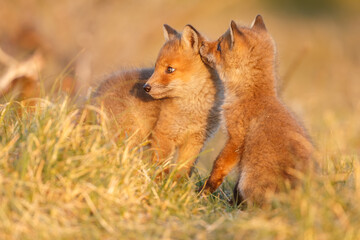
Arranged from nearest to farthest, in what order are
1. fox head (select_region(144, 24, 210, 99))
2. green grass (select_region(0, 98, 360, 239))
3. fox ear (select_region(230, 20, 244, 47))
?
green grass (select_region(0, 98, 360, 239)) < fox ear (select_region(230, 20, 244, 47)) < fox head (select_region(144, 24, 210, 99))

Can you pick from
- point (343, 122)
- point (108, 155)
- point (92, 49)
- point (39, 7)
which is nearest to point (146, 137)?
point (108, 155)

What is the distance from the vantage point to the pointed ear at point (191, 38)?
539 centimetres

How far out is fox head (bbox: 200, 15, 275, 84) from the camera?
15.7 ft

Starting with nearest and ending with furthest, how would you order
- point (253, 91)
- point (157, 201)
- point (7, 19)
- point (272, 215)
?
point (272, 215)
point (157, 201)
point (253, 91)
point (7, 19)

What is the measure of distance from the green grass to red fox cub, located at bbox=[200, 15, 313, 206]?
1.12ft

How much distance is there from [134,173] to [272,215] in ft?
4.50

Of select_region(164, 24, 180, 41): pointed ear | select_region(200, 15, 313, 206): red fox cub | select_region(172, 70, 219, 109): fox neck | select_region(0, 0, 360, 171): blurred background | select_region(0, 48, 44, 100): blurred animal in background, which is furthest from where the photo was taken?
select_region(0, 0, 360, 171): blurred background

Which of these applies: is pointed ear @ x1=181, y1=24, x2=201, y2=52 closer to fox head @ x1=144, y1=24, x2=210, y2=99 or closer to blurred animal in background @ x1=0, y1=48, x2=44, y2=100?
fox head @ x1=144, y1=24, x2=210, y2=99

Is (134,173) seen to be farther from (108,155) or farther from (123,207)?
(123,207)

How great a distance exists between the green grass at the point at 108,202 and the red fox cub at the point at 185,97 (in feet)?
4.56

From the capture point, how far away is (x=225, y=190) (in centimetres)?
521

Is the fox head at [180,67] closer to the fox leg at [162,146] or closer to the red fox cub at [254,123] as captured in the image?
the red fox cub at [254,123]

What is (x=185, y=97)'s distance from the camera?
548 cm

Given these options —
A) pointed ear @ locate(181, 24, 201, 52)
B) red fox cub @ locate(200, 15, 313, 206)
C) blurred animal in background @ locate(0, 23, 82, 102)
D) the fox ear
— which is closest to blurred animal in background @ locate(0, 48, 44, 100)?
blurred animal in background @ locate(0, 23, 82, 102)
